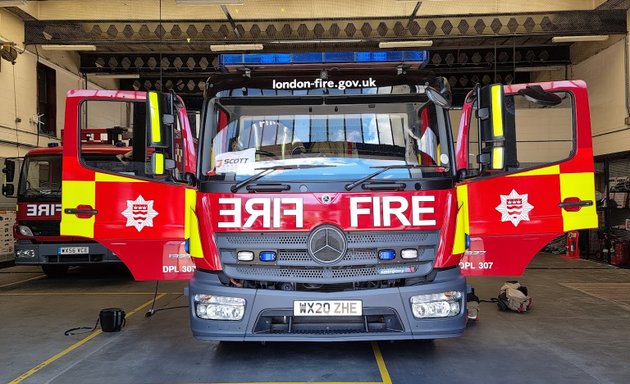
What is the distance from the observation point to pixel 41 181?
359 inches

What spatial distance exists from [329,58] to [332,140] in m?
0.78

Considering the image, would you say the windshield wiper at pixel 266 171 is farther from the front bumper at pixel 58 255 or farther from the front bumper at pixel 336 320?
the front bumper at pixel 58 255

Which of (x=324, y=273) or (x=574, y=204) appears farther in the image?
(x=574, y=204)

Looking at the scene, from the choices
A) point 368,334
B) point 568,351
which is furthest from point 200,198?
point 568,351

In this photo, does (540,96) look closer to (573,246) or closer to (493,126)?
(493,126)

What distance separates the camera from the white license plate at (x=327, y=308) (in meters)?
4.03

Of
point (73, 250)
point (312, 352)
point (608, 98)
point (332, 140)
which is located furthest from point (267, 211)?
point (608, 98)

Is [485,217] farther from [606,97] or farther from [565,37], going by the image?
[606,97]

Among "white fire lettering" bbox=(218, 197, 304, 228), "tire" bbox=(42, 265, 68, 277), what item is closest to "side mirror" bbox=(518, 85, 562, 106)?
"white fire lettering" bbox=(218, 197, 304, 228)

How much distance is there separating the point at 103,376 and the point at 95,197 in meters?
1.63

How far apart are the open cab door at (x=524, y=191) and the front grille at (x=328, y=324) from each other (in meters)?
1.02

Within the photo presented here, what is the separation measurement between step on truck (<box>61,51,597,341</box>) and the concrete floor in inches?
20.6

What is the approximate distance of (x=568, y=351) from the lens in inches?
201

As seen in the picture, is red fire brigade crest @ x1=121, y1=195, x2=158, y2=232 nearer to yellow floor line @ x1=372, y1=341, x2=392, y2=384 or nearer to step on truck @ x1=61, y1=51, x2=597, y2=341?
step on truck @ x1=61, y1=51, x2=597, y2=341
